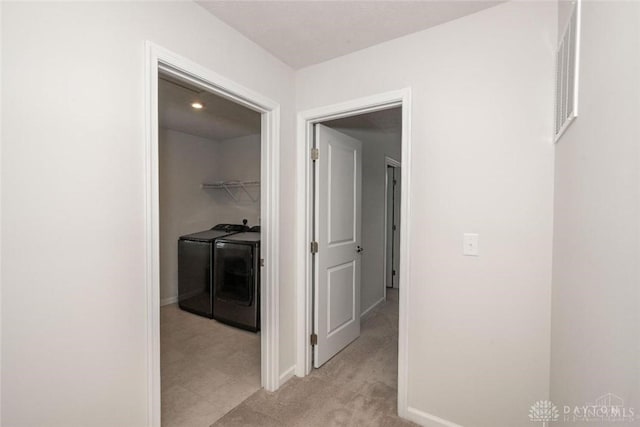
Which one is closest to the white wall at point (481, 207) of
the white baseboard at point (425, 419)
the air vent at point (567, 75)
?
the white baseboard at point (425, 419)

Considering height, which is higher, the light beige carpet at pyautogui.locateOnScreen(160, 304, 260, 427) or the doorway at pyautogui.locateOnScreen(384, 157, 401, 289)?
the doorway at pyautogui.locateOnScreen(384, 157, 401, 289)

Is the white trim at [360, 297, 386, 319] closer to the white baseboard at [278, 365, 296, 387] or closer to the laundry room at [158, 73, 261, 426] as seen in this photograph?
the laundry room at [158, 73, 261, 426]

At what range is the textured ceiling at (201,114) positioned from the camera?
268 cm

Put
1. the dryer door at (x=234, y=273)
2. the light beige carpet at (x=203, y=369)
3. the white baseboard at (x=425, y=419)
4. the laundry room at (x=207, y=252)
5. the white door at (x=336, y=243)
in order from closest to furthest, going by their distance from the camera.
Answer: the white baseboard at (x=425, y=419) < the light beige carpet at (x=203, y=369) < the laundry room at (x=207, y=252) < the white door at (x=336, y=243) < the dryer door at (x=234, y=273)

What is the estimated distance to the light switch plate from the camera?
158 cm

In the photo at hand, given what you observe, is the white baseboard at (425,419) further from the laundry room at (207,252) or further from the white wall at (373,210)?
the white wall at (373,210)

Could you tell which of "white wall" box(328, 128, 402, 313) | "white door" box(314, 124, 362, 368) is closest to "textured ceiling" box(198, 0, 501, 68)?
"white door" box(314, 124, 362, 368)

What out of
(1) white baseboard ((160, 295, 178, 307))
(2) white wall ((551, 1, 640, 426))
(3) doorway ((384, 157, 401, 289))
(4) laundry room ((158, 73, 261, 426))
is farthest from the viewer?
(3) doorway ((384, 157, 401, 289))

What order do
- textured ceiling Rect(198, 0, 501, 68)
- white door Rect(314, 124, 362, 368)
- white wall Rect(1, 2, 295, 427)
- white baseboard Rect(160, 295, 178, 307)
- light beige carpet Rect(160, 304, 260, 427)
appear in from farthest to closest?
white baseboard Rect(160, 295, 178, 307) < white door Rect(314, 124, 362, 368) < light beige carpet Rect(160, 304, 260, 427) < textured ceiling Rect(198, 0, 501, 68) < white wall Rect(1, 2, 295, 427)

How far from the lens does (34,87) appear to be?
3.27ft

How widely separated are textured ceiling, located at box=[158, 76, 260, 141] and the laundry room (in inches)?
0.5

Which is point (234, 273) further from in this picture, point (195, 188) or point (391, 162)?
point (391, 162)

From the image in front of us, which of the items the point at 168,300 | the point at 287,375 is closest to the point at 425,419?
the point at 287,375

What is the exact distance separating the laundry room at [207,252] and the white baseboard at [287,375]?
0.20 metres
